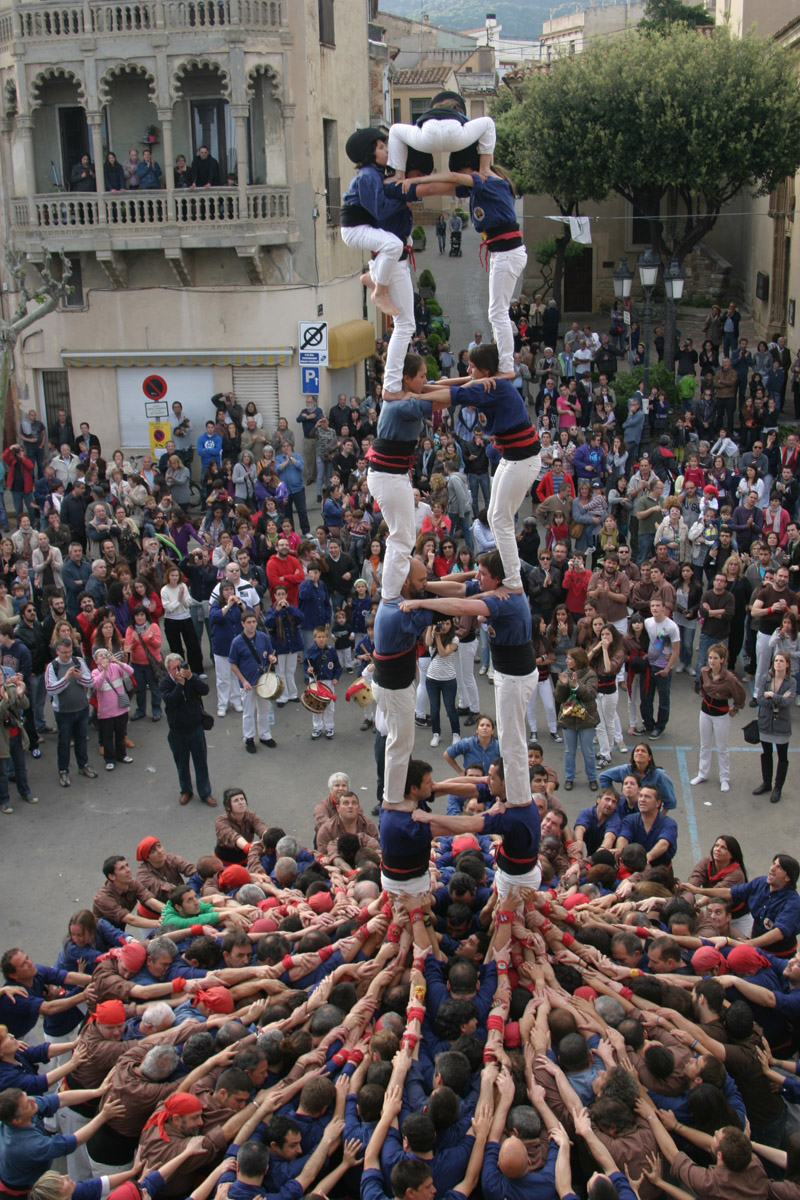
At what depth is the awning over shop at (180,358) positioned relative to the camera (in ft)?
72.0

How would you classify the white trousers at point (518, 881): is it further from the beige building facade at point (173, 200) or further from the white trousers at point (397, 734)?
the beige building facade at point (173, 200)

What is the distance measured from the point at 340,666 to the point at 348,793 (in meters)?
4.16

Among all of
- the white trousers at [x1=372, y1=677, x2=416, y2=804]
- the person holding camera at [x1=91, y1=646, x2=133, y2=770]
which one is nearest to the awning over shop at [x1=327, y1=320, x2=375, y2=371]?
the person holding camera at [x1=91, y1=646, x2=133, y2=770]

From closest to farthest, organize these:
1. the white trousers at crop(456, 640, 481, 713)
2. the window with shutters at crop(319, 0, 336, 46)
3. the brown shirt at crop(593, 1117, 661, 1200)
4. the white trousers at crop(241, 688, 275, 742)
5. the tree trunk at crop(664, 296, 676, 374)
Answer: the brown shirt at crop(593, 1117, 661, 1200) < the white trousers at crop(241, 688, 275, 742) < the white trousers at crop(456, 640, 481, 713) < the window with shutters at crop(319, 0, 336, 46) < the tree trunk at crop(664, 296, 676, 374)

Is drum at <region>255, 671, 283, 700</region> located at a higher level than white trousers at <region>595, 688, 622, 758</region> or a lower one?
higher

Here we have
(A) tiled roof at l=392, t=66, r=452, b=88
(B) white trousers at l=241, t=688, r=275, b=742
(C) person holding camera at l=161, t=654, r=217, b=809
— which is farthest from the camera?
(A) tiled roof at l=392, t=66, r=452, b=88

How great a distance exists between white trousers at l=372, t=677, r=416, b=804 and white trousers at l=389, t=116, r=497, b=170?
3.40 metres

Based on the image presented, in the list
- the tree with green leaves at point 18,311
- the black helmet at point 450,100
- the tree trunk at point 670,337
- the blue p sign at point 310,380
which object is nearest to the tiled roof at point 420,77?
the tree trunk at point 670,337

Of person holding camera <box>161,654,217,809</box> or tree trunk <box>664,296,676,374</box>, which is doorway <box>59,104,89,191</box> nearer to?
tree trunk <box>664,296,676,374</box>

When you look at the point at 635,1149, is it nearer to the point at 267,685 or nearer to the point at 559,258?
the point at 267,685

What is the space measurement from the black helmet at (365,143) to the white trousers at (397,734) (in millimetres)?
3449

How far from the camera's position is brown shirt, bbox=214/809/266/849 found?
32.0 feet

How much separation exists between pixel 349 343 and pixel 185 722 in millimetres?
13533

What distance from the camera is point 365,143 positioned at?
7512 mm
